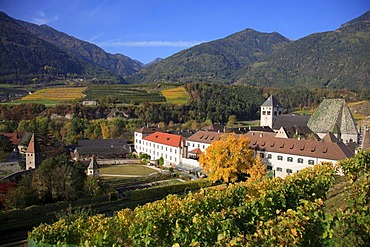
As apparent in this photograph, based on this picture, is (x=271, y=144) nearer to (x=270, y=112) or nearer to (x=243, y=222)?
(x=243, y=222)

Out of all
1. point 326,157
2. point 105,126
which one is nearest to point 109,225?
point 326,157

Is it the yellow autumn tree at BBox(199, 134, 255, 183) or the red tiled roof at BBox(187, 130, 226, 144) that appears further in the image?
the red tiled roof at BBox(187, 130, 226, 144)

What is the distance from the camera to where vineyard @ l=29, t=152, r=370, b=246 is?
35.2 ft

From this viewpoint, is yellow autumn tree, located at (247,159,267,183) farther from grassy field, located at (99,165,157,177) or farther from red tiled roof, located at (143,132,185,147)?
red tiled roof, located at (143,132,185,147)

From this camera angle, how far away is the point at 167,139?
58.9 m

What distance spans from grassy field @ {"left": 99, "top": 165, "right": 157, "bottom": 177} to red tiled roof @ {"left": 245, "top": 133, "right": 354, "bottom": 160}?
695 inches

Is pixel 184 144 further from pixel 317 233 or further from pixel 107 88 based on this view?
pixel 107 88

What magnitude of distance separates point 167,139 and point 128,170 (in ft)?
31.1

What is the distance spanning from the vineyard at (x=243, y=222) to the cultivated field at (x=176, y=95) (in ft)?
293

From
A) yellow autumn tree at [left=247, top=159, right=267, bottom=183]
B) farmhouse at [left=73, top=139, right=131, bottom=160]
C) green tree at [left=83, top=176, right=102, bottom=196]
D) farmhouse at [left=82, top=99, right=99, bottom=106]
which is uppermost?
farmhouse at [left=82, top=99, right=99, bottom=106]

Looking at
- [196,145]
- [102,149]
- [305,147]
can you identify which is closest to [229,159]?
[305,147]

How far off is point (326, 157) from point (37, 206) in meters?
32.0

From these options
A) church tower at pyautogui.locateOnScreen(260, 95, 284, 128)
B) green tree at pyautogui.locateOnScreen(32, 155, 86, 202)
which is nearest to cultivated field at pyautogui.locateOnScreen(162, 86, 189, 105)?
church tower at pyautogui.locateOnScreen(260, 95, 284, 128)

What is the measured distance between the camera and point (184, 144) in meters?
56.0
